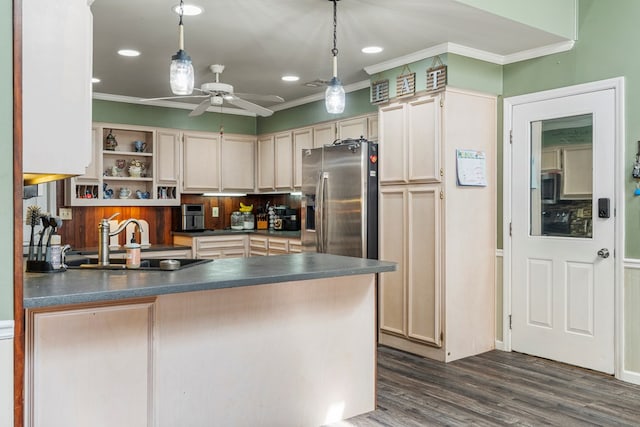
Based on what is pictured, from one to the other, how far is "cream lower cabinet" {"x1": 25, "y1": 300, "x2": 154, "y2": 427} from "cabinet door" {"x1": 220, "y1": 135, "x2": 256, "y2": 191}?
425 centimetres

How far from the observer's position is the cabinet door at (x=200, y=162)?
6.15m

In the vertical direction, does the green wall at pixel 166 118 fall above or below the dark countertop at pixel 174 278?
above

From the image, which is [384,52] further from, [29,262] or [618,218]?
[29,262]

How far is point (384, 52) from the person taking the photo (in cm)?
416

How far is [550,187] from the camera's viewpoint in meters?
4.06

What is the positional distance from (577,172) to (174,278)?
3040mm

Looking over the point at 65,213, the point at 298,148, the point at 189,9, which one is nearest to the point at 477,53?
the point at 189,9

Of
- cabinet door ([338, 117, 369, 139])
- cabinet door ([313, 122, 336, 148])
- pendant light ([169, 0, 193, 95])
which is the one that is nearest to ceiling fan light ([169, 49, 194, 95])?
pendant light ([169, 0, 193, 95])

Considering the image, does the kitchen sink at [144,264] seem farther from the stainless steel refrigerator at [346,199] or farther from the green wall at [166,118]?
the green wall at [166,118]

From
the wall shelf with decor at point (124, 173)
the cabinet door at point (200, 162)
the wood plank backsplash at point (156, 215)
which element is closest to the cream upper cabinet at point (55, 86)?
the wall shelf with decor at point (124, 173)

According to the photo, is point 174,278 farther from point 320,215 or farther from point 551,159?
point 551,159

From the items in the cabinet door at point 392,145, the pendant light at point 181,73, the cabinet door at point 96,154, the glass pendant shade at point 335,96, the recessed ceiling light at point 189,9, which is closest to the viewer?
the pendant light at point 181,73

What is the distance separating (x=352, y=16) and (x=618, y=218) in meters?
2.27

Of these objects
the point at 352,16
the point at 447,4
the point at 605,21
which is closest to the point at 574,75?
the point at 605,21
